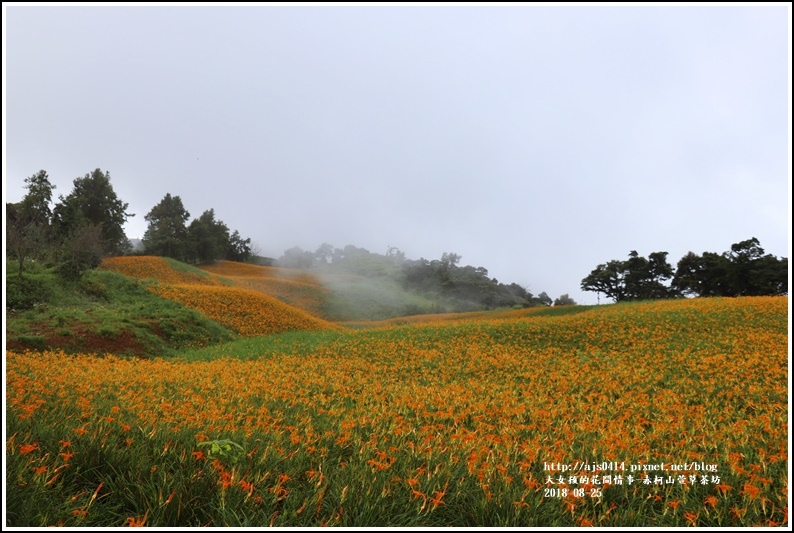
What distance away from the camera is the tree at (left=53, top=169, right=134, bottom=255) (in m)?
29.5

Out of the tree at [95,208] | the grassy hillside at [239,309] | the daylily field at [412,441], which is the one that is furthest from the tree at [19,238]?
the tree at [95,208]

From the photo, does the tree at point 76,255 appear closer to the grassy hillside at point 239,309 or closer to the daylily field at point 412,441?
the grassy hillside at point 239,309

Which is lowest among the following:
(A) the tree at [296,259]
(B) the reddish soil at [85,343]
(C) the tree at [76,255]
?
(B) the reddish soil at [85,343]

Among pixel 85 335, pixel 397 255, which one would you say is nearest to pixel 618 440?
pixel 85 335

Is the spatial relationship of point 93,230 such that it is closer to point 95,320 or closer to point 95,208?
point 95,320

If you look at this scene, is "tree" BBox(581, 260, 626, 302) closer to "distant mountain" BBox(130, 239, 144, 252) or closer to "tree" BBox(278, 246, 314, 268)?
"tree" BBox(278, 246, 314, 268)

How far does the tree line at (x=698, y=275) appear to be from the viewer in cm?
2756

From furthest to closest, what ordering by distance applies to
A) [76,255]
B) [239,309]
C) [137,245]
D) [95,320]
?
[137,245], [239,309], [76,255], [95,320]

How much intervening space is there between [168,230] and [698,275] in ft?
157

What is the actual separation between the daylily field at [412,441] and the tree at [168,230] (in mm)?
33863

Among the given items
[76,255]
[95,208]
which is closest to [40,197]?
[95,208]

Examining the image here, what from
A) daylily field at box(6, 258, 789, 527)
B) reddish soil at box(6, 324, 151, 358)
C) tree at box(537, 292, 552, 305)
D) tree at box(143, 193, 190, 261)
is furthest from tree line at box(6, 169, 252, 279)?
tree at box(537, 292, 552, 305)

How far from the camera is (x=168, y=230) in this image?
42.0 metres

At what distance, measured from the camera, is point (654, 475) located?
3566 millimetres
